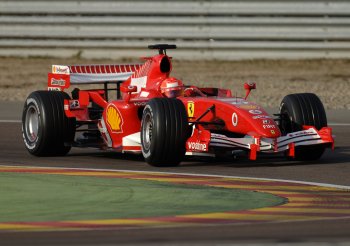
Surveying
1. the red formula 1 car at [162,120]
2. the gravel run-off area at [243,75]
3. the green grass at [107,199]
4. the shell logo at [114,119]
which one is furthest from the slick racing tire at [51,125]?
the gravel run-off area at [243,75]

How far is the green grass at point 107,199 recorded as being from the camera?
956cm

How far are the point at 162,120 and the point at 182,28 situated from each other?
12463 mm

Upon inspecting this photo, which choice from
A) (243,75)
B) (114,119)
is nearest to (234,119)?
(114,119)

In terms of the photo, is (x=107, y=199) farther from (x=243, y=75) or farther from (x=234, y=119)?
(x=243, y=75)

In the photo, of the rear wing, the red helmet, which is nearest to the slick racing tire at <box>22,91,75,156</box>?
the rear wing

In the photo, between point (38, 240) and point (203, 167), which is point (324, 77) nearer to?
point (203, 167)

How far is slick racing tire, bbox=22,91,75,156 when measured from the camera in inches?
566

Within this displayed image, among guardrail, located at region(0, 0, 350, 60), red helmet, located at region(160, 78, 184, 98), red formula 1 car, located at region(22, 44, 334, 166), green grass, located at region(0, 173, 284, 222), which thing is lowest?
green grass, located at region(0, 173, 284, 222)

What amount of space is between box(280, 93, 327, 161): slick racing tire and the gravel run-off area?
7456 millimetres

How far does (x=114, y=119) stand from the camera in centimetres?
1411

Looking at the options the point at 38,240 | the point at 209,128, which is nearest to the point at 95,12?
the point at 209,128

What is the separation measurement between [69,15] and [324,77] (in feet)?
17.6

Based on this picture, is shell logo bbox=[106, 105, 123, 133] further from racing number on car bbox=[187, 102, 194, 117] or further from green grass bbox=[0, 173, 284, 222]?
green grass bbox=[0, 173, 284, 222]

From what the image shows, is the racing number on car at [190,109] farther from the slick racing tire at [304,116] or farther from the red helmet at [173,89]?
the slick racing tire at [304,116]
